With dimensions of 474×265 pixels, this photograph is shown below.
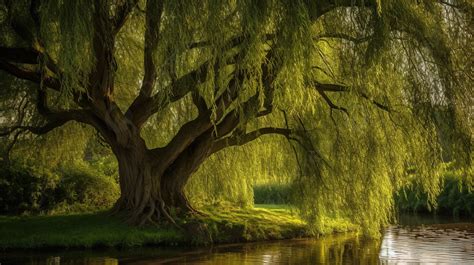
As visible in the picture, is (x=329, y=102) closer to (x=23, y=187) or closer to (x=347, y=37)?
(x=347, y=37)

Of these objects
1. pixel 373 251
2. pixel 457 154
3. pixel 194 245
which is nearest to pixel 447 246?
pixel 373 251

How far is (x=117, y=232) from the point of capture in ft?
44.2

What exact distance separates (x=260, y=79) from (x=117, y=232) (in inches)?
240

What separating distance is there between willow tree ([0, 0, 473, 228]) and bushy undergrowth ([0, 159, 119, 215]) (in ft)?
6.07

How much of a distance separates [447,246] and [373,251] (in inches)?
81.3

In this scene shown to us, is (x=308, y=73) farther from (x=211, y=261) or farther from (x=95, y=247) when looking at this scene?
(x=95, y=247)

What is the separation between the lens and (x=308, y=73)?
368 inches

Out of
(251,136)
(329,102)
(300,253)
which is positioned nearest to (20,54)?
(251,136)

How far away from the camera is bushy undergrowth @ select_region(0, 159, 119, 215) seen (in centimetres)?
1734

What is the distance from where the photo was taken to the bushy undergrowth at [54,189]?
17.3m

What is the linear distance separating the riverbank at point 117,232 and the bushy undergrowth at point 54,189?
4.52 feet

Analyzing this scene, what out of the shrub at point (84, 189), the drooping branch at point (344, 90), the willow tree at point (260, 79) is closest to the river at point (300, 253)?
the willow tree at point (260, 79)

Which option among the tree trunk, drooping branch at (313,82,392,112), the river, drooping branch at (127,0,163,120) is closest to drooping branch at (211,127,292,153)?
drooping branch at (313,82,392,112)

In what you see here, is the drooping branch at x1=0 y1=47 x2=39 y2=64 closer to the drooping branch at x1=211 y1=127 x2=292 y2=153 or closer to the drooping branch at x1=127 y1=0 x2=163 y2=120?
the drooping branch at x1=127 y1=0 x2=163 y2=120
